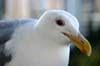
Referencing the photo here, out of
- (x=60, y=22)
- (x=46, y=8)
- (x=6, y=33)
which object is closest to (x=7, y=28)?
(x=6, y=33)

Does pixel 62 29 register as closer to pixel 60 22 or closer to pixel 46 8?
pixel 60 22

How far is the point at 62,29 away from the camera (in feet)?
1.78

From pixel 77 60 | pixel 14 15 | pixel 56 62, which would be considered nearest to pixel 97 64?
pixel 77 60

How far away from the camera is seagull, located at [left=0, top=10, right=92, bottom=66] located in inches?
21.5

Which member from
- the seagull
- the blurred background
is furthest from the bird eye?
the blurred background

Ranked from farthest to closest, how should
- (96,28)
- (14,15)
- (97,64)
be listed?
(14,15)
(96,28)
(97,64)

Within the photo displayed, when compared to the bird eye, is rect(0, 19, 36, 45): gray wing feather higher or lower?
lower

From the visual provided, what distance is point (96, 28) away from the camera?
1537 millimetres

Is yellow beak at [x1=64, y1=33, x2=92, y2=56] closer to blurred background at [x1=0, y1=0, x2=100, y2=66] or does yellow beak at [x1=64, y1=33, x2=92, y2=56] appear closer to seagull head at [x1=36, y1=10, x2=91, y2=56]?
seagull head at [x1=36, y1=10, x2=91, y2=56]

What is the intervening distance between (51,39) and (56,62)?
0.04 m

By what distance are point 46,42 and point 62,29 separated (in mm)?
41

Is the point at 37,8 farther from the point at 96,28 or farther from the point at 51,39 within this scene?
the point at 51,39

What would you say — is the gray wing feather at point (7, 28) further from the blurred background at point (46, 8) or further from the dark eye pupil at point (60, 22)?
the blurred background at point (46, 8)

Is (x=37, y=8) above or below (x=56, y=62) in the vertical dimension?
below
